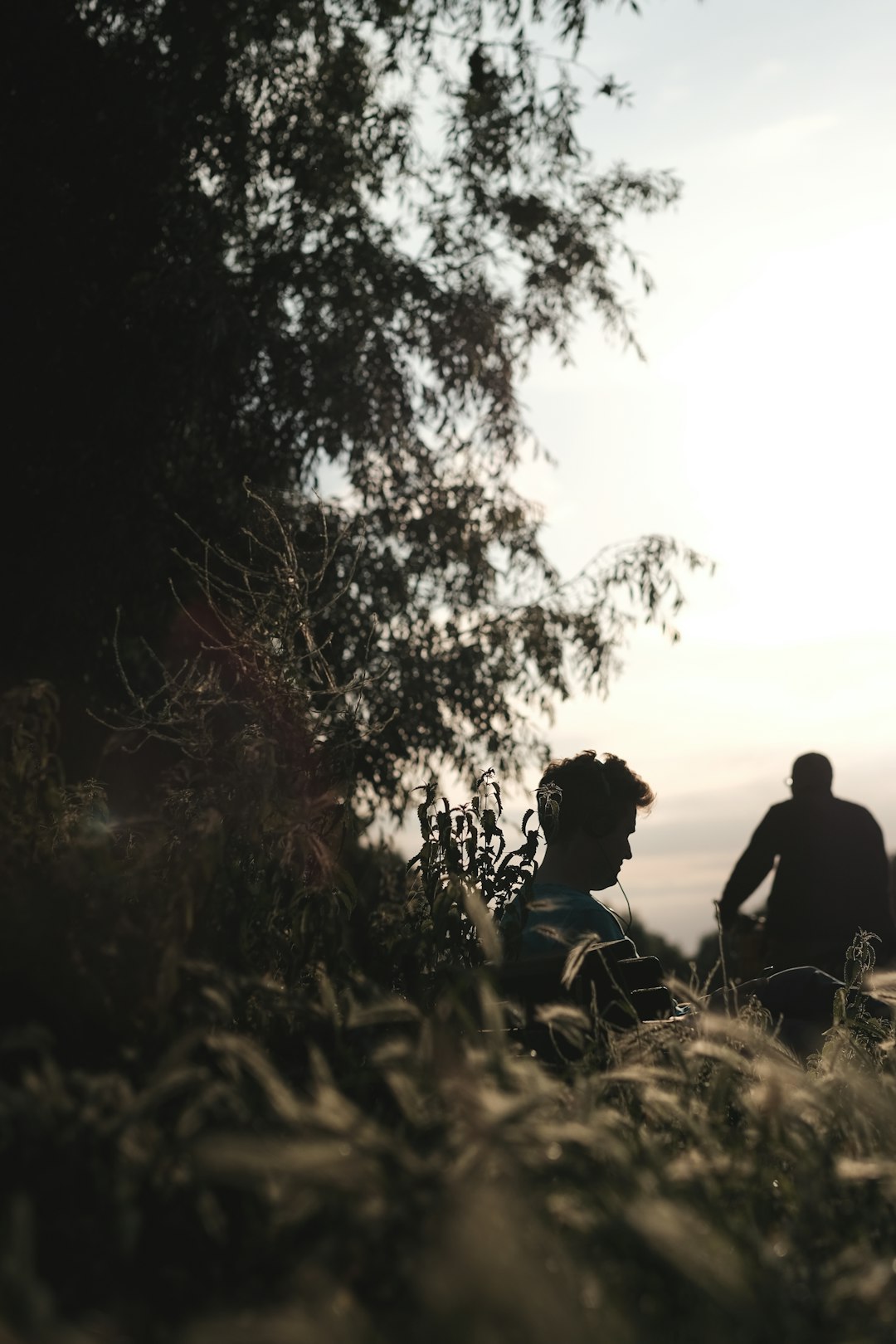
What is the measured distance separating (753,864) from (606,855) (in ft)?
11.4

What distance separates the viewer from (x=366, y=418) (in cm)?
1090

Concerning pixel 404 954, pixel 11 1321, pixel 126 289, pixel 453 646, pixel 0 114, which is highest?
pixel 0 114

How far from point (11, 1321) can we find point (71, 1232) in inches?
10.9

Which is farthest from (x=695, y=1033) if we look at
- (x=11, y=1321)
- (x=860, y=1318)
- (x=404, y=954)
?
(x=11, y=1321)

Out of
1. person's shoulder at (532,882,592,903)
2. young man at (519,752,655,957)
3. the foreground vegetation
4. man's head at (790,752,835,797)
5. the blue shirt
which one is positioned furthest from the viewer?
man's head at (790,752,835,797)

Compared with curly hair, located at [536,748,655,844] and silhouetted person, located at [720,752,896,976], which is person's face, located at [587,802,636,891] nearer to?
curly hair, located at [536,748,655,844]

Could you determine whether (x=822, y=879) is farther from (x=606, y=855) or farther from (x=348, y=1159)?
(x=348, y=1159)

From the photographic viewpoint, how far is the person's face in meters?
4.91

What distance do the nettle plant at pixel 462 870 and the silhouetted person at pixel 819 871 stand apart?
172 inches

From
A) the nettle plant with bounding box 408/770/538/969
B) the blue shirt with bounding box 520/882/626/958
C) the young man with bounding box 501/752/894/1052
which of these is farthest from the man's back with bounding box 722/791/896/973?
the nettle plant with bounding box 408/770/538/969

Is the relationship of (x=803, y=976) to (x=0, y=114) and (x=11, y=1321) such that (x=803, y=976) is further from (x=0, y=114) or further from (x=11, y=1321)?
(x=0, y=114)

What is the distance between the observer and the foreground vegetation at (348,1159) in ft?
4.92

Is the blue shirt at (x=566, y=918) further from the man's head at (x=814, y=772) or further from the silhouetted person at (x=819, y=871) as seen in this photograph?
the man's head at (x=814, y=772)

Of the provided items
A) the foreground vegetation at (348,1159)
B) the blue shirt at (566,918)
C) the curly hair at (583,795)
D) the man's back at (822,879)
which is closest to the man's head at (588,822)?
the curly hair at (583,795)
